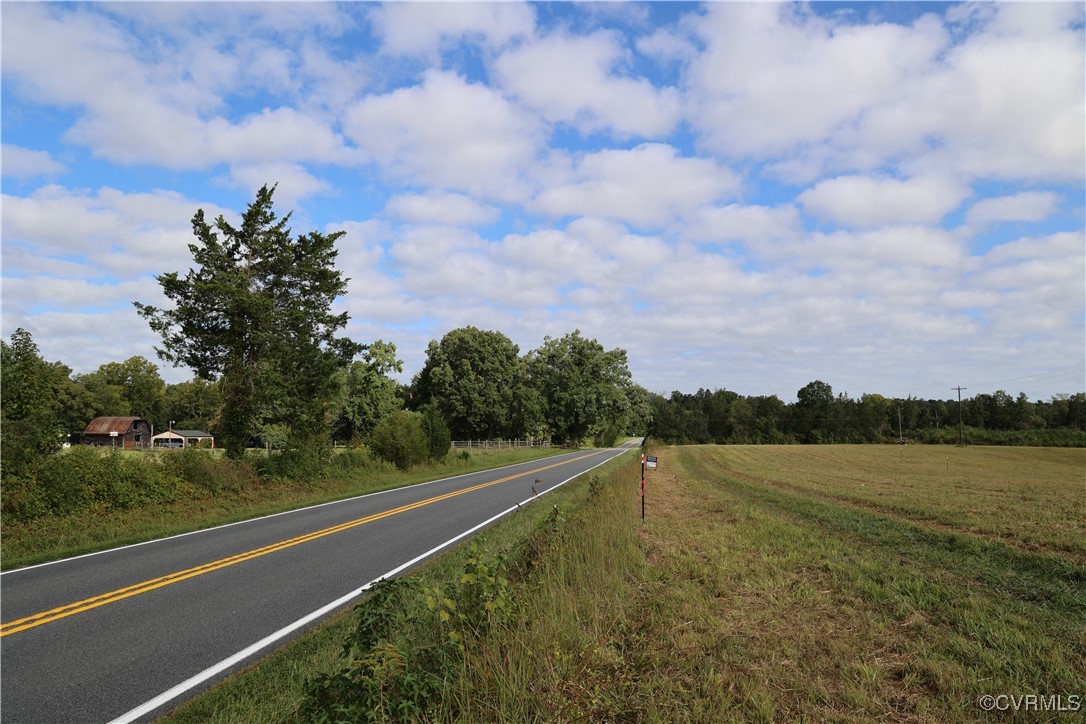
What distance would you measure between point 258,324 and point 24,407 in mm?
8144

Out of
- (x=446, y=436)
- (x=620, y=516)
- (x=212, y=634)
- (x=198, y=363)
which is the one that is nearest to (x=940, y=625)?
(x=620, y=516)

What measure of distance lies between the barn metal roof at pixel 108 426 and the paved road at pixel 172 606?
79830 millimetres

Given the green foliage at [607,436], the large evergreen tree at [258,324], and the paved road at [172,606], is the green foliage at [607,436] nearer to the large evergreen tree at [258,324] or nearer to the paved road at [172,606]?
the large evergreen tree at [258,324]

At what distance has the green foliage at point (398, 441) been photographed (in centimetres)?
2859

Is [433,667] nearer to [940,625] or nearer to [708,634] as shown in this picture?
[708,634]

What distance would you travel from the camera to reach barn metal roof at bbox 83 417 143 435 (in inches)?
2968

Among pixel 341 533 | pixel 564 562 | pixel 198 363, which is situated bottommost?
pixel 341 533

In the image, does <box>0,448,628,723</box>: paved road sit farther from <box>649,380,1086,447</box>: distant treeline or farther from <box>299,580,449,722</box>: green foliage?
<box>649,380,1086,447</box>: distant treeline

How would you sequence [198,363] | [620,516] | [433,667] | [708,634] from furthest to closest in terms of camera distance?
[198,363]
[620,516]
[708,634]
[433,667]

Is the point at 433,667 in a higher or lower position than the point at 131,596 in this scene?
higher

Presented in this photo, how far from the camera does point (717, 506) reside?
15422mm

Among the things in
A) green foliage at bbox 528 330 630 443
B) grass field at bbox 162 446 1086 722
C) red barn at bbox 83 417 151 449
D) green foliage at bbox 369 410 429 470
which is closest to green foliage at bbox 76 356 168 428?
red barn at bbox 83 417 151 449

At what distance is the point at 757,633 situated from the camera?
541 centimetres

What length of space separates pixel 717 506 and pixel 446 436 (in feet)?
69.6
